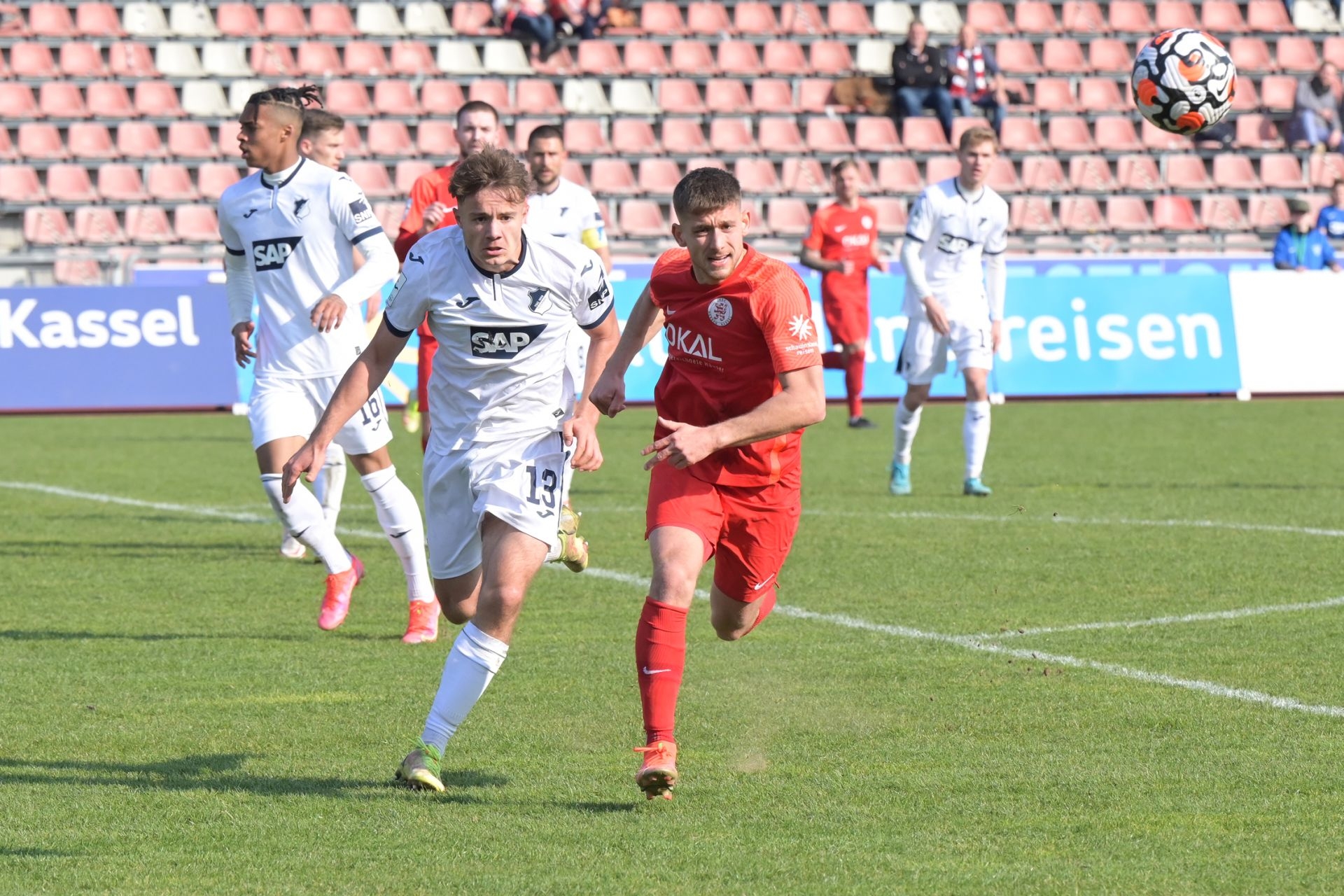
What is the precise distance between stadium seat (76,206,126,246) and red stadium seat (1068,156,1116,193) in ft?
40.3

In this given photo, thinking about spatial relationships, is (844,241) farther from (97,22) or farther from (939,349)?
(97,22)

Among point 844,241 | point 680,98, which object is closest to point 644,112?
point 680,98

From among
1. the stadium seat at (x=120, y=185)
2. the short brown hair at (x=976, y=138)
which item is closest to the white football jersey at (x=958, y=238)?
the short brown hair at (x=976, y=138)

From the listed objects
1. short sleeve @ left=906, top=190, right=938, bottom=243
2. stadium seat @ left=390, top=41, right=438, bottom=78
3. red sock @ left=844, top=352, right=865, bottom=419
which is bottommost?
red sock @ left=844, top=352, right=865, bottom=419

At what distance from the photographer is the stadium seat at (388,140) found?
23.5 m

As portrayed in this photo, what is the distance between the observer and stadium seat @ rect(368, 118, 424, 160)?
77.3ft

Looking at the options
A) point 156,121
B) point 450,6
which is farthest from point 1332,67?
point 156,121

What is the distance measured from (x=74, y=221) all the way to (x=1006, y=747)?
19.3 m

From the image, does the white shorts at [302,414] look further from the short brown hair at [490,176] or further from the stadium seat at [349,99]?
the stadium seat at [349,99]

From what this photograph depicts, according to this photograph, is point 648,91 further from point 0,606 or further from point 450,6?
point 0,606

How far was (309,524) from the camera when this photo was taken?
7.55 m

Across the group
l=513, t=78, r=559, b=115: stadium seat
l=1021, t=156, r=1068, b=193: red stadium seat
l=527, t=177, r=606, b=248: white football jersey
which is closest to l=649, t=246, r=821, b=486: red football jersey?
l=527, t=177, r=606, b=248: white football jersey

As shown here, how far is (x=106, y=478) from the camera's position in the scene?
13.2 meters

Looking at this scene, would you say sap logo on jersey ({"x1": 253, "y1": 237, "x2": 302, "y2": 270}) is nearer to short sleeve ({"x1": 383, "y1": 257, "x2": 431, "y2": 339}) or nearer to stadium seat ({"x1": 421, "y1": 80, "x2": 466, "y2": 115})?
short sleeve ({"x1": 383, "y1": 257, "x2": 431, "y2": 339})
